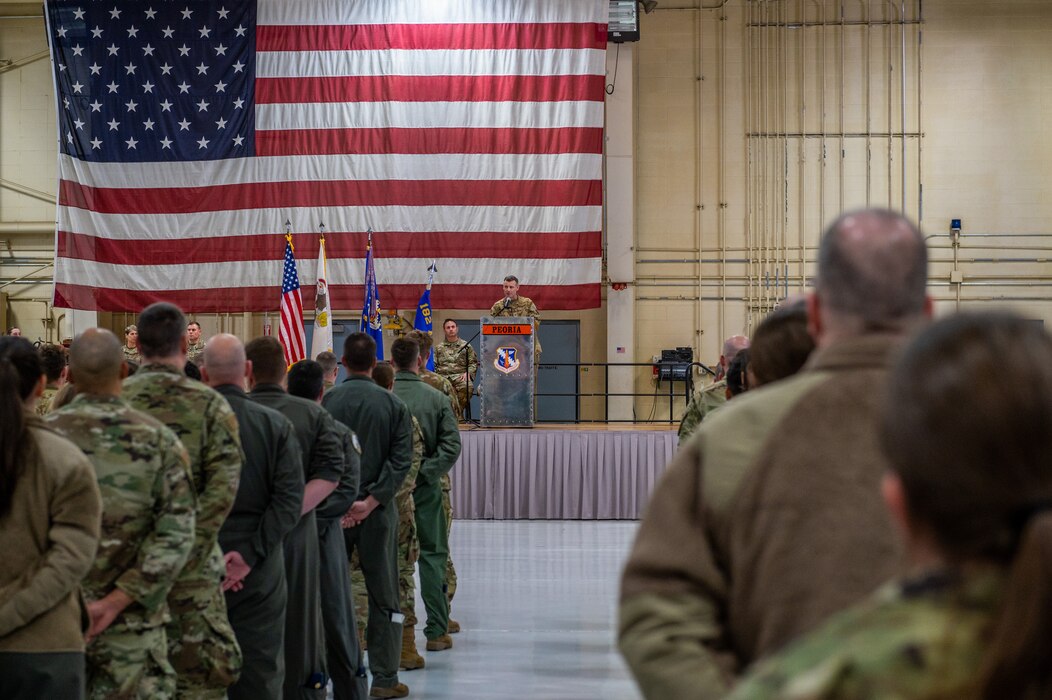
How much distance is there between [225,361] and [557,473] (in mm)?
8769

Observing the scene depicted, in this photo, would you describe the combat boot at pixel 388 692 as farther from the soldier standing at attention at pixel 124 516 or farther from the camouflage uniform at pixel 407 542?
the soldier standing at attention at pixel 124 516

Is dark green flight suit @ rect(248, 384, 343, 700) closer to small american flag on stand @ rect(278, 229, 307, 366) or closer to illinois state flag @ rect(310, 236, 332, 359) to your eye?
small american flag on stand @ rect(278, 229, 307, 366)

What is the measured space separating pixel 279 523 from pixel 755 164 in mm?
13961

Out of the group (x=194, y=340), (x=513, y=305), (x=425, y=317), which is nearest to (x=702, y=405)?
(x=513, y=305)

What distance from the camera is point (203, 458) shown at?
3.60 m

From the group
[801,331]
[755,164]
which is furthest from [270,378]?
[755,164]

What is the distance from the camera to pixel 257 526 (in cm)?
412

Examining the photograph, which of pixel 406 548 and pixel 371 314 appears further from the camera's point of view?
pixel 371 314

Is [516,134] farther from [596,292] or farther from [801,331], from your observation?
[801,331]

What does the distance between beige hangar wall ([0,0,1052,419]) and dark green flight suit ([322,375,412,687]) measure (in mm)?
11277

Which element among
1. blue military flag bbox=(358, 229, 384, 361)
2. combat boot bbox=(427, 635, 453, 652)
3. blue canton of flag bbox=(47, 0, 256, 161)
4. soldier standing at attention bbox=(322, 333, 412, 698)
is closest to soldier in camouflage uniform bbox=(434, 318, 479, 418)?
blue military flag bbox=(358, 229, 384, 361)

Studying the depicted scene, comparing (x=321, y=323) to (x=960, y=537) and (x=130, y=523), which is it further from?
(x=960, y=537)

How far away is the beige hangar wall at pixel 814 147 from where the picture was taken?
55.7ft

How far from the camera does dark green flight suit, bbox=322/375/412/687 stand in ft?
18.6
